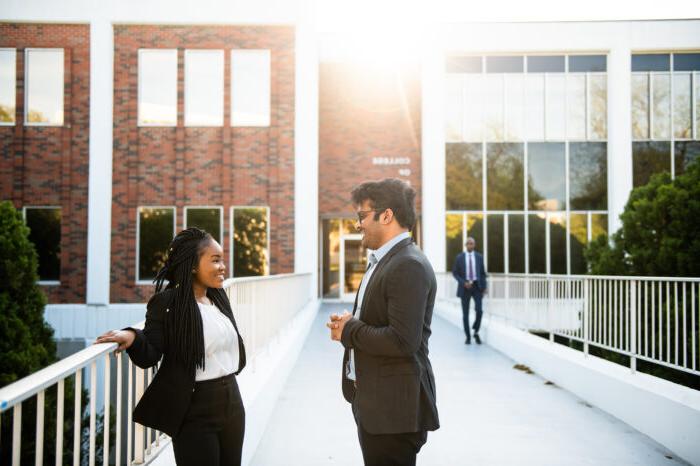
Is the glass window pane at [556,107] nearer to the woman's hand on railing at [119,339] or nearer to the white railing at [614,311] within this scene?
the white railing at [614,311]

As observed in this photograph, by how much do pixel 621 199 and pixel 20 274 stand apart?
18.7 metres

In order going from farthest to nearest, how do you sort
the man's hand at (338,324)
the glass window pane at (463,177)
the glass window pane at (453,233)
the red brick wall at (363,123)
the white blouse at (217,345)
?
the red brick wall at (363,123), the glass window pane at (463,177), the glass window pane at (453,233), the white blouse at (217,345), the man's hand at (338,324)

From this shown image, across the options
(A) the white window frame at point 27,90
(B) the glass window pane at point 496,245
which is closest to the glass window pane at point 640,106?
(B) the glass window pane at point 496,245

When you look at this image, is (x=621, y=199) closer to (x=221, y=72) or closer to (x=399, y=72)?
(x=399, y=72)

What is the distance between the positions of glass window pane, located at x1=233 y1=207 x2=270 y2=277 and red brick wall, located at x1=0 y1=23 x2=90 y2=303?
4682 millimetres

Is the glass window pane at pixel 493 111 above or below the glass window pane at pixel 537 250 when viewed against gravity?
above

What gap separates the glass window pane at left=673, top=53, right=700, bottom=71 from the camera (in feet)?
68.9

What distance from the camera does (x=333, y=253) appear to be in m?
22.7

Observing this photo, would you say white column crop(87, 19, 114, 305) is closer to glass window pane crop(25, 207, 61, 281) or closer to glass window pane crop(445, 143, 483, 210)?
glass window pane crop(25, 207, 61, 281)

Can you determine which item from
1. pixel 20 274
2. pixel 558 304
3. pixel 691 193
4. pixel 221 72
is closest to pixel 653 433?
pixel 558 304

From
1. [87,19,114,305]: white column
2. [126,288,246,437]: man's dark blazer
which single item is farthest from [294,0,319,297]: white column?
[126,288,246,437]: man's dark blazer

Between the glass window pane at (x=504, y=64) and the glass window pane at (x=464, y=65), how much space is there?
0.40m

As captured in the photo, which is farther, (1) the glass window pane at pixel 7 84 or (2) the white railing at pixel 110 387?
(1) the glass window pane at pixel 7 84

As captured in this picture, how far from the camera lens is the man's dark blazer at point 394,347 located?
2.49m
